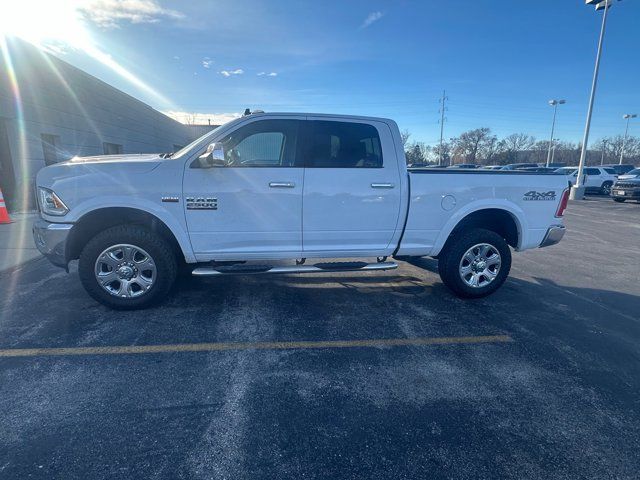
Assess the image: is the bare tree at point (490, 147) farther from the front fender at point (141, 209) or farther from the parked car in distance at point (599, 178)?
the front fender at point (141, 209)

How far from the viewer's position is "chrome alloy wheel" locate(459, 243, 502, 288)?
14.5 ft

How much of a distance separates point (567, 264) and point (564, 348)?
3816mm

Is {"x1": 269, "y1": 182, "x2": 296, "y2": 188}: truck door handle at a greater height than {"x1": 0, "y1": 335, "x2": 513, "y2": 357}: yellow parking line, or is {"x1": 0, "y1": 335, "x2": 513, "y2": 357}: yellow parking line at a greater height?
{"x1": 269, "y1": 182, "x2": 296, "y2": 188}: truck door handle

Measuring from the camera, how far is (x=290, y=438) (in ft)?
7.13


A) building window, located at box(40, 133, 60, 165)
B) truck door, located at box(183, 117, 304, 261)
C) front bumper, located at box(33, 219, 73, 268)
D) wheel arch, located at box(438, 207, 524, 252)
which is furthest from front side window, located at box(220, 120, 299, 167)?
building window, located at box(40, 133, 60, 165)

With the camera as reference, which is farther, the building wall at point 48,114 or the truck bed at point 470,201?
the building wall at point 48,114

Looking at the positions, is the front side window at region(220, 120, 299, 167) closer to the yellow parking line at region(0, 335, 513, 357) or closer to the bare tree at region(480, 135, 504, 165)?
the yellow parking line at region(0, 335, 513, 357)

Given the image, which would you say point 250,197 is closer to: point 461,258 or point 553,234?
point 461,258

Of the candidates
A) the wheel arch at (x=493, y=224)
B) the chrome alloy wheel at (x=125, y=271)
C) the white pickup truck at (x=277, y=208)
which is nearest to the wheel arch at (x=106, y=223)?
the white pickup truck at (x=277, y=208)

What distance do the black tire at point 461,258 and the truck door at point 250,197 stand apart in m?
1.96

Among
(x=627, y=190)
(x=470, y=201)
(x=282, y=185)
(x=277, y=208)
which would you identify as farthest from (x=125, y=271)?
(x=627, y=190)

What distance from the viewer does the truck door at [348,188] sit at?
395cm

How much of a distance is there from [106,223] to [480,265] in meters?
4.60

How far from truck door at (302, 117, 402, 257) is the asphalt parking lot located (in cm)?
84
